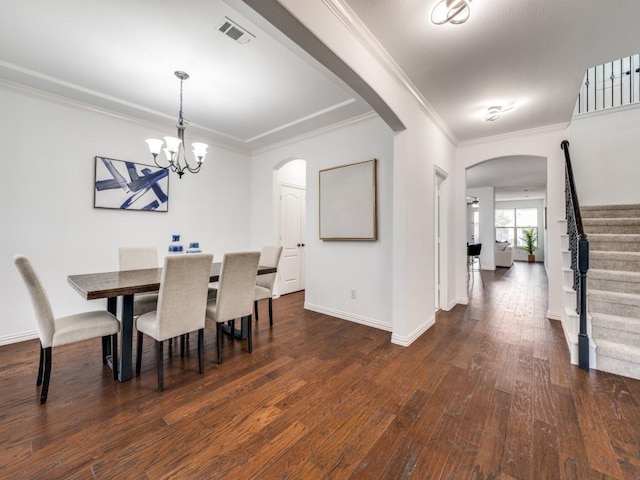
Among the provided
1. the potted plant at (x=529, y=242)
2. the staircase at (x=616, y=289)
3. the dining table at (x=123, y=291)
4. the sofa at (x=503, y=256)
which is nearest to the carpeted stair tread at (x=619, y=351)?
the staircase at (x=616, y=289)

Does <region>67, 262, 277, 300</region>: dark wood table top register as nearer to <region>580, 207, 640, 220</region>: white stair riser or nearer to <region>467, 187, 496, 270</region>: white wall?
<region>580, 207, 640, 220</region>: white stair riser

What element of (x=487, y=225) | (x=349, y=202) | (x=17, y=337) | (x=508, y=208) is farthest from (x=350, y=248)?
(x=508, y=208)

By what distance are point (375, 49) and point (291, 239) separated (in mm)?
3518

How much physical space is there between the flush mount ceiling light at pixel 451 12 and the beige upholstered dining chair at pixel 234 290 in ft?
7.45

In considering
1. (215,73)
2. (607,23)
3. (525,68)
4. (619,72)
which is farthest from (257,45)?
(619,72)

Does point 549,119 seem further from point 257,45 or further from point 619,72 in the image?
point 257,45

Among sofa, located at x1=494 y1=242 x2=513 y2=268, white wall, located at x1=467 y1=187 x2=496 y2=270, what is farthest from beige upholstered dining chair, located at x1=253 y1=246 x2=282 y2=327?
sofa, located at x1=494 y1=242 x2=513 y2=268

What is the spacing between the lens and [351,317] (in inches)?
144

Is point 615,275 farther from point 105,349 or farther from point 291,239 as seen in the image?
point 105,349

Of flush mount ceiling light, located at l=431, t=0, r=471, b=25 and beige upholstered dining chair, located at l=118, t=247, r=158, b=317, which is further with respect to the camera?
beige upholstered dining chair, located at l=118, t=247, r=158, b=317

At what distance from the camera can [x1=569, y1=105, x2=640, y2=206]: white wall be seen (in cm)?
356

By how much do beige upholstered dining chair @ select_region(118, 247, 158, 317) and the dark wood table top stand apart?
0.35 metres

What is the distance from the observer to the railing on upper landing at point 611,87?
367cm

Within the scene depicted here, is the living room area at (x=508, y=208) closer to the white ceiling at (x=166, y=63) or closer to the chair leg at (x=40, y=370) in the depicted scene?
the white ceiling at (x=166, y=63)
